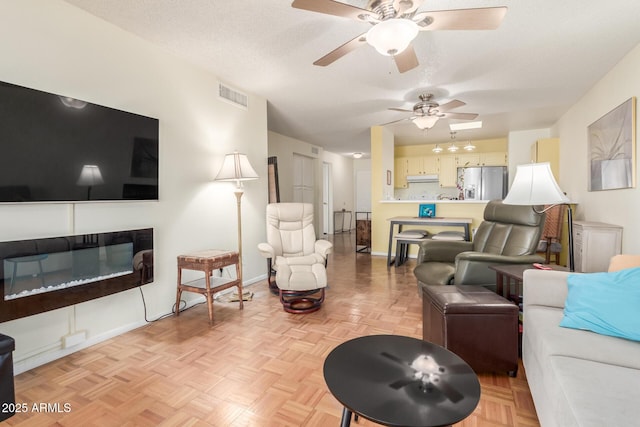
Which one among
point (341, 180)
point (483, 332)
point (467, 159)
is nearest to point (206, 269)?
point (483, 332)

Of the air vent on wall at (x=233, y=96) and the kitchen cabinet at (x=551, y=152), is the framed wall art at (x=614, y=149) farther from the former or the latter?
the air vent on wall at (x=233, y=96)

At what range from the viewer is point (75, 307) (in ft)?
6.82

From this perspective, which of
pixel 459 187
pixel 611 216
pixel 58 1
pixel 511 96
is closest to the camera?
pixel 58 1

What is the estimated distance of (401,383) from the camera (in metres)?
1.02

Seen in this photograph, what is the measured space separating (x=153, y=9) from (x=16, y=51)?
84 centimetres

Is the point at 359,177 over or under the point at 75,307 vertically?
over

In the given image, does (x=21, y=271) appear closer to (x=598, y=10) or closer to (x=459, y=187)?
(x=598, y=10)

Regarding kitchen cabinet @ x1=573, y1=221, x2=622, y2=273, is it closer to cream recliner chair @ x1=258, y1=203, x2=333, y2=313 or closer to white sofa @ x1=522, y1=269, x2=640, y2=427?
white sofa @ x1=522, y1=269, x2=640, y2=427

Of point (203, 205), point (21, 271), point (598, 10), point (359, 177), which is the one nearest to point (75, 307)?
point (21, 271)

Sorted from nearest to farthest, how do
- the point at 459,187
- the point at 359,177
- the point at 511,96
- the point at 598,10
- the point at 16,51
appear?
the point at 16,51 < the point at 598,10 < the point at 511,96 < the point at 459,187 < the point at 359,177

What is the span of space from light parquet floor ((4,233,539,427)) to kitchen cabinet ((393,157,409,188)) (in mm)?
5183

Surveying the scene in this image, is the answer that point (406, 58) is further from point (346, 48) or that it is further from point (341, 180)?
point (341, 180)

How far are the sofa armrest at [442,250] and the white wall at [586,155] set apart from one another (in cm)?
136

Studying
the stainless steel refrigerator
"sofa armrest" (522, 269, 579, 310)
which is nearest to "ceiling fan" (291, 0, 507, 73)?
"sofa armrest" (522, 269, 579, 310)
